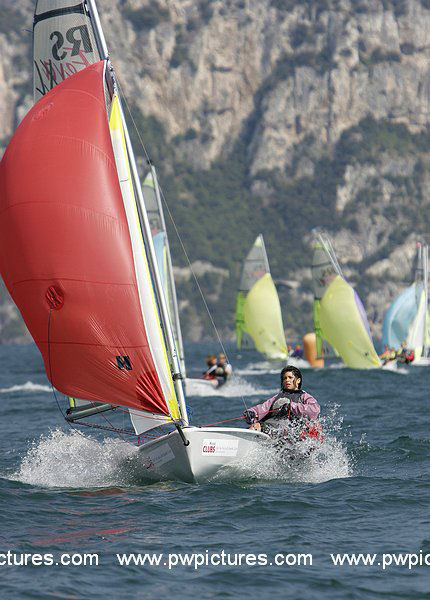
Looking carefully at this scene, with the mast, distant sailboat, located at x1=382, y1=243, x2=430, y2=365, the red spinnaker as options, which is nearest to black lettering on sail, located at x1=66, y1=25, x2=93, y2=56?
the mast

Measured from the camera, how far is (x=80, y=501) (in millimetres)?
13234

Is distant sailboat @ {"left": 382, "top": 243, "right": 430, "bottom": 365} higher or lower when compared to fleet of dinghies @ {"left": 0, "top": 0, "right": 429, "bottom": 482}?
lower

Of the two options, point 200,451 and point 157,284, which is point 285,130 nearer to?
point 157,284

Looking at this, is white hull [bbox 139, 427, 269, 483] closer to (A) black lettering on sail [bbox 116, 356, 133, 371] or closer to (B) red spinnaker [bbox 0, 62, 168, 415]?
(B) red spinnaker [bbox 0, 62, 168, 415]

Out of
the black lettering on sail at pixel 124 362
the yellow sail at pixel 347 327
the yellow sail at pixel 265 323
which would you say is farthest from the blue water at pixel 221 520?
the yellow sail at pixel 265 323

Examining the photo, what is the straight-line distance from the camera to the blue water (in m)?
9.65

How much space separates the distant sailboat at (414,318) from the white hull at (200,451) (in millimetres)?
38594

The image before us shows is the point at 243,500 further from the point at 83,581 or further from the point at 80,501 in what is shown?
the point at 83,581

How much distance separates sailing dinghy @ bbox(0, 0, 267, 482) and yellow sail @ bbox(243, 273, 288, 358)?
3889 cm

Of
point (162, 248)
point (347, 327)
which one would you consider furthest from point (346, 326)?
point (162, 248)

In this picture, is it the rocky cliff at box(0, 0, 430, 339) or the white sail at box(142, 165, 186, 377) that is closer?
the white sail at box(142, 165, 186, 377)

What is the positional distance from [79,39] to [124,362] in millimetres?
5201

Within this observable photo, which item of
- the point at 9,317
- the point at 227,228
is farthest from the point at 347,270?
the point at 9,317

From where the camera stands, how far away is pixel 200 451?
13539 mm
